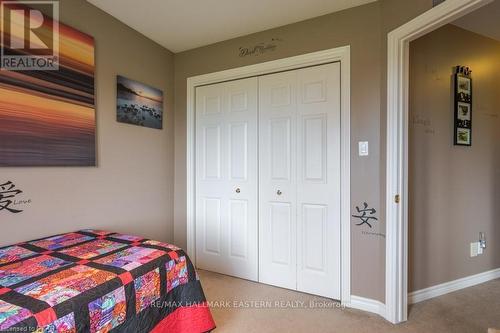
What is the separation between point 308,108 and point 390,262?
4.31ft

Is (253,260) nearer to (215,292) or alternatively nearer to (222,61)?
(215,292)

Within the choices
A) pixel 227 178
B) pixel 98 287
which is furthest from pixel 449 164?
pixel 98 287

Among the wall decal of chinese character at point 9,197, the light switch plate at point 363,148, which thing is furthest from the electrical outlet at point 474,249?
the wall decal of chinese character at point 9,197

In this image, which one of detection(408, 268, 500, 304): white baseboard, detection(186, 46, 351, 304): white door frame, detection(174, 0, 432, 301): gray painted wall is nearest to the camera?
detection(174, 0, 432, 301): gray painted wall

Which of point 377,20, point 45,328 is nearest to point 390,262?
point 377,20

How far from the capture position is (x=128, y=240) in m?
1.66

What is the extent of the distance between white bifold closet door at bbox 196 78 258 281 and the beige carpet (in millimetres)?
351

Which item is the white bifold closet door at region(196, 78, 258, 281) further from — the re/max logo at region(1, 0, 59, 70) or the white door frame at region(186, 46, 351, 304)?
the re/max logo at region(1, 0, 59, 70)

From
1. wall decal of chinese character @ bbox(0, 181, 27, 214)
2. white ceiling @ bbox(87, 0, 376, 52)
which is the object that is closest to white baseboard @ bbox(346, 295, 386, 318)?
white ceiling @ bbox(87, 0, 376, 52)

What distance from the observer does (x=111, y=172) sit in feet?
6.89

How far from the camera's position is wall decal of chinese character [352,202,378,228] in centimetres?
194

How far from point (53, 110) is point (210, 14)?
52.9 inches

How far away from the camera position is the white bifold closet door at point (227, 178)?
8.09ft

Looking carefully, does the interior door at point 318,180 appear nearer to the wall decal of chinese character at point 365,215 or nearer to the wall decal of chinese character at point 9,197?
the wall decal of chinese character at point 365,215
